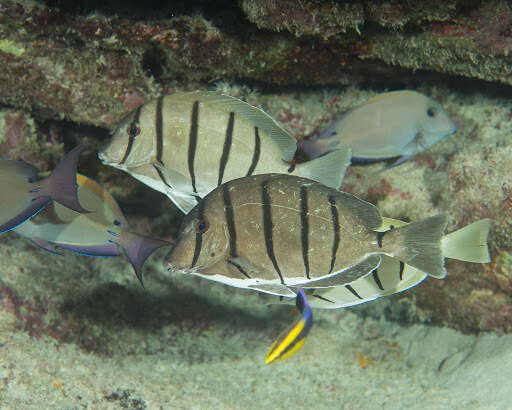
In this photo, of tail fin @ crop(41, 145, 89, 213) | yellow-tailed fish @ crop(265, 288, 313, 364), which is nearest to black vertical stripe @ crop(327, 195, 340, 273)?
yellow-tailed fish @ crop(265, 288, 313, 364)

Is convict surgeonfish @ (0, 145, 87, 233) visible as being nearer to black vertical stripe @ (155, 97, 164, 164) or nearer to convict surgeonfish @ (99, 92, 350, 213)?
convict surgeonfish @ (99, 92, 350, 213)

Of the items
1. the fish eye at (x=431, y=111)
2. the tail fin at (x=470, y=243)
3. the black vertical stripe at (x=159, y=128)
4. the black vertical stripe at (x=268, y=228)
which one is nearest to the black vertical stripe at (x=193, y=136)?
the black vertical stripe at (x=159, y=128)

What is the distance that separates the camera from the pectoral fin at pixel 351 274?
1.99 meters

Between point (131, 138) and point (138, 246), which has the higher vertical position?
point (131, 138)

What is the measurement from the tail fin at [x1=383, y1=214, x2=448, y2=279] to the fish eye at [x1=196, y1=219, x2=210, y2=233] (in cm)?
94

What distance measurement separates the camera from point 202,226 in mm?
1945

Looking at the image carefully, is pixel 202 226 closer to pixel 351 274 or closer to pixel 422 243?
pixel 351 274

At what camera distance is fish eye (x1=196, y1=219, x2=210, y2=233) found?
1945 mm

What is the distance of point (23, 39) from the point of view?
3025 mm

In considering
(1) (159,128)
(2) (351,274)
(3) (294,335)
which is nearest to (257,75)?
(1) (159,128)

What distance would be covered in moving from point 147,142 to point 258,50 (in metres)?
1.44

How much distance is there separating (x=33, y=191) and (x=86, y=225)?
1.72 feet

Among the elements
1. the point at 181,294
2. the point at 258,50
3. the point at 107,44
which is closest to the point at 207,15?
the point at 258,50

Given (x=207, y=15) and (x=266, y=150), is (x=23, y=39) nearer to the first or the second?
(x=207, y=15)
